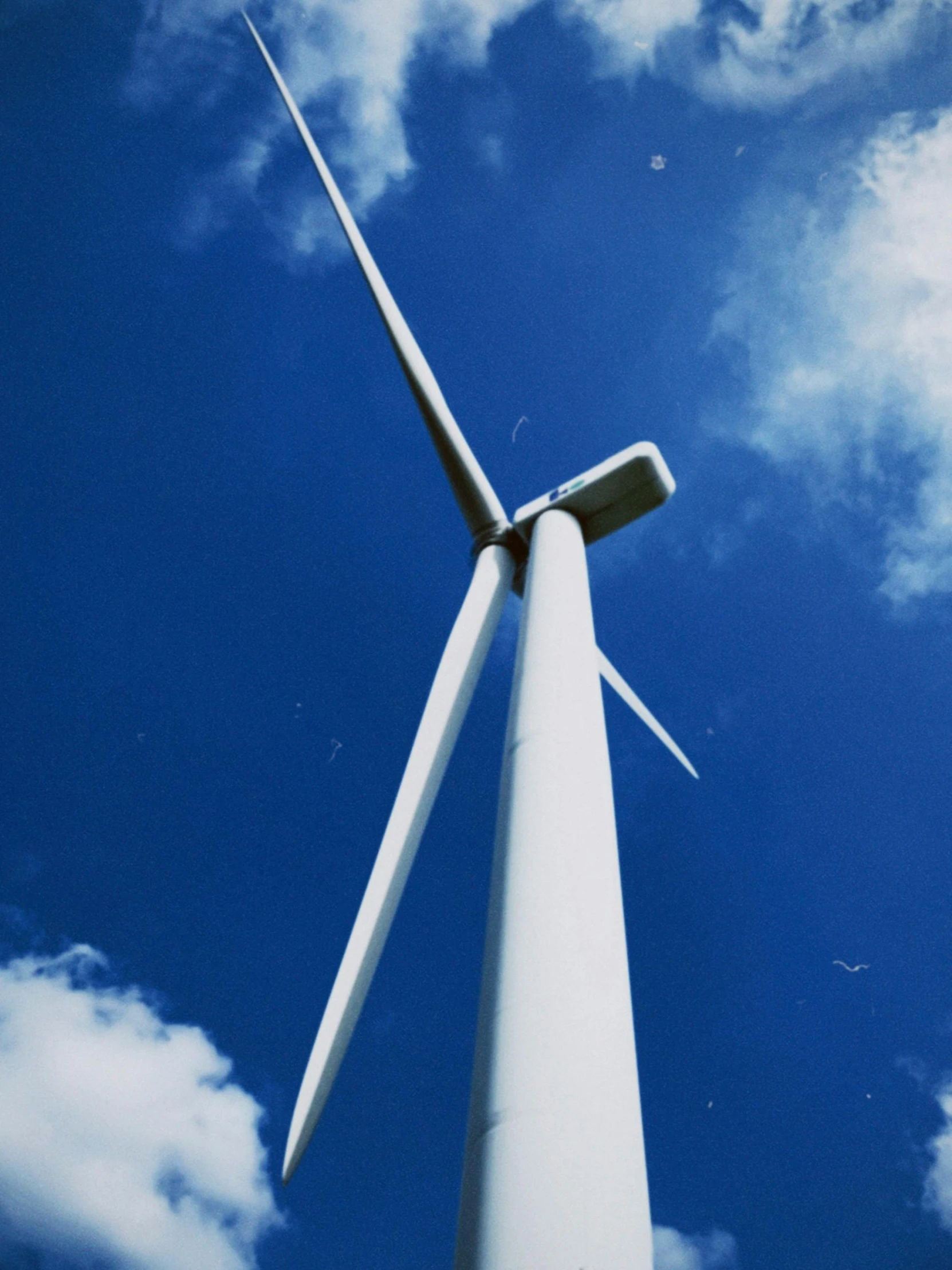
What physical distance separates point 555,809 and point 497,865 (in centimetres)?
57

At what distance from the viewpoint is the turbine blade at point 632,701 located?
15.1 m

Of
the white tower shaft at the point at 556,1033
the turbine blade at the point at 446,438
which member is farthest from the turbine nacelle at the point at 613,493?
the white tower shaft at the point at 556,1033

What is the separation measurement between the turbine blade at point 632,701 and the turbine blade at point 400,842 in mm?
3831

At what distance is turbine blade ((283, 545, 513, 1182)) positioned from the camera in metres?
7.08

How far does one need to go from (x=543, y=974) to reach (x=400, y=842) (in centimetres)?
388

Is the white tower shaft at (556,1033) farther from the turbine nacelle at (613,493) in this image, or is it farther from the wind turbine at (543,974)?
the turbine nacelle at (613,493)

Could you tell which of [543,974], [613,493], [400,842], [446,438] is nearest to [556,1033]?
[543,974]

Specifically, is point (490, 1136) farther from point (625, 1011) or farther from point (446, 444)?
point (446, 444)

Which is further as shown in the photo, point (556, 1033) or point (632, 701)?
point (632, 701)

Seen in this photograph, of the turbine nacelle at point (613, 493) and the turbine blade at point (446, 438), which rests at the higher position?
the turbine blade at point (446, 438)

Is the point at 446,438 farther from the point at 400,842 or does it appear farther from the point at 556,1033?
the point at 556,1033

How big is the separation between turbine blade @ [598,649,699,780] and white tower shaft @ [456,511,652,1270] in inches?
310

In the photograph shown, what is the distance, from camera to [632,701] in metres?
16.0

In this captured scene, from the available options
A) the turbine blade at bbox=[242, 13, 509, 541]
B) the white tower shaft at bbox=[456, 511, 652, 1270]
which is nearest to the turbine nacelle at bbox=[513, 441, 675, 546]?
the turbine blade at bbox=[242, 13, 509, 541]
